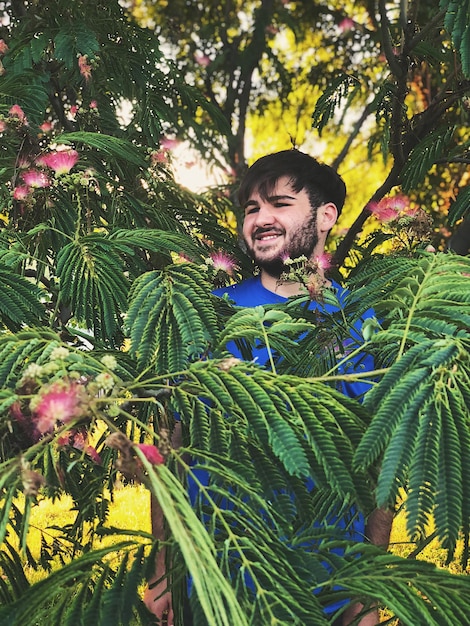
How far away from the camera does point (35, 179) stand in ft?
5.20

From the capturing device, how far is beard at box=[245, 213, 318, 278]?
1.82m

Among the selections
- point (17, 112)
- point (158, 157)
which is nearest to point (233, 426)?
point (17, 112)

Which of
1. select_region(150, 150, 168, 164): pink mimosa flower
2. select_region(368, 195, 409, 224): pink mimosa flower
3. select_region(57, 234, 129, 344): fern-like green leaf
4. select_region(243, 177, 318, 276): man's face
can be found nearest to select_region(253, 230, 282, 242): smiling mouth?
select_region(243, 177, 318, 276): man's face

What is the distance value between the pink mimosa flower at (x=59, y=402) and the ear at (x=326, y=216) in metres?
1.26

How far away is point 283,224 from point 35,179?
0.62 metres

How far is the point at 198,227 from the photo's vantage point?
215 cm

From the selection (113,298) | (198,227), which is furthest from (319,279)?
(198,227)

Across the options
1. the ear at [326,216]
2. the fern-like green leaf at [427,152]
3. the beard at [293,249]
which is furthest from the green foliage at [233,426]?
the fern-like green leaf at [427,152]

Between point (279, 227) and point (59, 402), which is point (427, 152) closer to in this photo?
point (279, 227)

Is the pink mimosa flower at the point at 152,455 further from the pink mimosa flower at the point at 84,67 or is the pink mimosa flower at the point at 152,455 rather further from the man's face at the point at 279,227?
the pink mimosa flower at the point at 84,67

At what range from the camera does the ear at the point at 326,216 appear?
196 centimetres

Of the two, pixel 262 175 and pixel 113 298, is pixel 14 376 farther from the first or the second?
pixel 262 175

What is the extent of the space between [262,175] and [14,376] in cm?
117

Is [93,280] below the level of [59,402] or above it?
above
